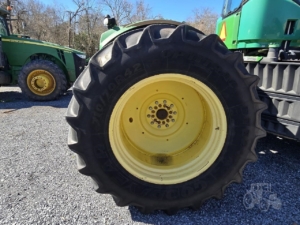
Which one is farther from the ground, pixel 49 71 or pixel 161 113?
pixel 161 113

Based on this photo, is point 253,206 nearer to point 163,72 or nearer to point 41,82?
point 163,72

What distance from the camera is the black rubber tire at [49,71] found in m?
6.86

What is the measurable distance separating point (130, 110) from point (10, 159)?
6.67 ft

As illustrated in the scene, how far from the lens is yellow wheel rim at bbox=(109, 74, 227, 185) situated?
1.88 meters

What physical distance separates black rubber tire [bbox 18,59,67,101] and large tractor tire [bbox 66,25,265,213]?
575cm

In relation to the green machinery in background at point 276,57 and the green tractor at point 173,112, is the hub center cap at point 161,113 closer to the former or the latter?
the green tractor at point 173,112

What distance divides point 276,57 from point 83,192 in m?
2.52

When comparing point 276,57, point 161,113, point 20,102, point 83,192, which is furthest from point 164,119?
point 20,102

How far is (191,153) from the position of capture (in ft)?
6.75

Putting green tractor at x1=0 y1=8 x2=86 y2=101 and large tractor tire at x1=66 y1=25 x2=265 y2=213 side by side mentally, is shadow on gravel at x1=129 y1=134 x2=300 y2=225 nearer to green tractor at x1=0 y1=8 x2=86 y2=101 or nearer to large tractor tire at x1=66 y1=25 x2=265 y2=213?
large tractor tire at x1=66 y1=25 x2=265 y2=213

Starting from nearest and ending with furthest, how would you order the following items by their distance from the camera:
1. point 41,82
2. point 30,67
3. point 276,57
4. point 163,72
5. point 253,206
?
point 163,72 < point 253,206 < point 276,57 < point 30,67 < point 41,82

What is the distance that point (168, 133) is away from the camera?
214 cm

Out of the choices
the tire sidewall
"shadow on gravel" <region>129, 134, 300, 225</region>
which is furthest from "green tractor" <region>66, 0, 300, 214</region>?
"shadow on gravel" <region>129, 134, 300, 225</region>

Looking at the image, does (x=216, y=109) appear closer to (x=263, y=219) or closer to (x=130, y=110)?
(x=130, y=110)
